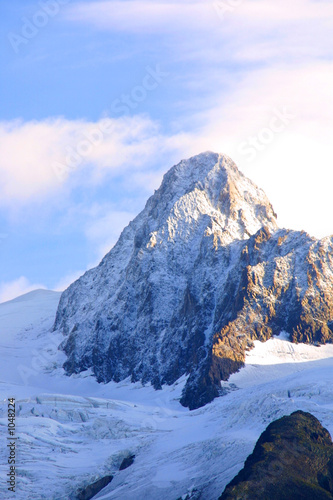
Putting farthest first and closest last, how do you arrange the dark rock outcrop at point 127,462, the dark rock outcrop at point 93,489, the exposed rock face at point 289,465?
the dark rock outcrop at point 127,462 → the dark rock outcrop at point 93,489 → the exposed rock face at point 289,465

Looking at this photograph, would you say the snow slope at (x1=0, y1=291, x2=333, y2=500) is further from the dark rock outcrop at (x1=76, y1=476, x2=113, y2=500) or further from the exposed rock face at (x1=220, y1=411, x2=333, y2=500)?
the exposed rock face at (x1=220, y1=411, x2=333, y2=500)

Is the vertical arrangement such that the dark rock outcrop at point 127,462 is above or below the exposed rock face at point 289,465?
above

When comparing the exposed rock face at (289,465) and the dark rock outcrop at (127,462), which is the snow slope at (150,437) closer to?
the dark rock outcrop at (127,462)

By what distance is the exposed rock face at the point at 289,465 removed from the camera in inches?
3632

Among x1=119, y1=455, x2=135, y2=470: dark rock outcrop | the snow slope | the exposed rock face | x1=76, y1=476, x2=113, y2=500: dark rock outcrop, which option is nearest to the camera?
the exposed rock face

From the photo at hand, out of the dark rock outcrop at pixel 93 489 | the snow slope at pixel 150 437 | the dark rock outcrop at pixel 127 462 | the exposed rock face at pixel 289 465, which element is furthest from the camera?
the dark rock outcrop at pixel 127 462

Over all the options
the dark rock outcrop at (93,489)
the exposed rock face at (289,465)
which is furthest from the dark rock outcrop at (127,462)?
the exposed rock face at (289,465)

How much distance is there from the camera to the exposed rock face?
9225cm

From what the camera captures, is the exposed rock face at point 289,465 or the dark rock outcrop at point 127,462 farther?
the dark rock outcrop at point 127,462

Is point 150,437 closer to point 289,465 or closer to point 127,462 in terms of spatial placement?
point 127,462

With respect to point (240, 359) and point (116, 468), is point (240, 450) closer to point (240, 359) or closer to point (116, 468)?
point (116, 468)

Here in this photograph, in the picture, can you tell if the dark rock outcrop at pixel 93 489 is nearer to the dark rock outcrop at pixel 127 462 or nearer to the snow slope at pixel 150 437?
the snow slope at pixel 150 437

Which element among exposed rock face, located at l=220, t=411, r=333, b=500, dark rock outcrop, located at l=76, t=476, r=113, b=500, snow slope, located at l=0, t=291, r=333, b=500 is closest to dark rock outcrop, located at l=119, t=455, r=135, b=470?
snow slope, located at l=0, t=291, r=333, b=500

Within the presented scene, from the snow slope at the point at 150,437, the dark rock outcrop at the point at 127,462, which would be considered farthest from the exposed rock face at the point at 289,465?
the dark rock outcrop at the point at 127,462
